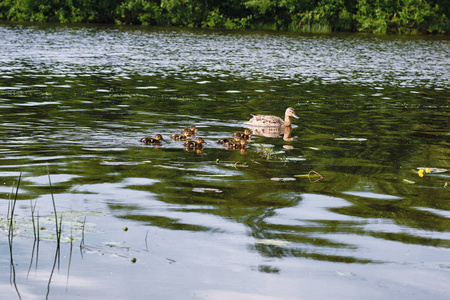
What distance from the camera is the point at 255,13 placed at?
67.7 meters

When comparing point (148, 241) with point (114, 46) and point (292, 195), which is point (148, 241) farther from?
point (114, 46)

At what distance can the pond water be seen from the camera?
19.3ft

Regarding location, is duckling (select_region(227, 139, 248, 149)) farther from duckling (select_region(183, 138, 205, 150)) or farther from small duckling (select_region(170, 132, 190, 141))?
small duckling (select_region(170, 132, 190, 141))

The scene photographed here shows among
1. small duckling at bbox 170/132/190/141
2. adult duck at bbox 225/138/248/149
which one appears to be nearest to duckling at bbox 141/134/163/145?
small duckling at bbox 170/132/190/141

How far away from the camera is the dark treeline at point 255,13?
6278 centimetres

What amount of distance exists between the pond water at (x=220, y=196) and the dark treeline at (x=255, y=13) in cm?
4257

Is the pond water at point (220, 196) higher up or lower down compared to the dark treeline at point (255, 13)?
higher up

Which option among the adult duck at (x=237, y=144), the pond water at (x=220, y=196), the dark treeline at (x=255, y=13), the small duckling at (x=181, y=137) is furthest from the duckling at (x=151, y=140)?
the dark treeline at (x=255, y=13)

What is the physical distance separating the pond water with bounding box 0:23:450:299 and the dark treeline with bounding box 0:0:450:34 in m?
42.6

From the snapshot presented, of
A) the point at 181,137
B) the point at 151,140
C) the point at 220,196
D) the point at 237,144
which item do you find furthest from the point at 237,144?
the point at 220,196

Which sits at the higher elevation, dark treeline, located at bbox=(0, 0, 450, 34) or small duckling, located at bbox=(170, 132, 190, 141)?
small duckling, located at bbox=(170, 132, 190, 141)

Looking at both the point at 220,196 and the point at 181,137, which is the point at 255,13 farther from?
the point at 220,196

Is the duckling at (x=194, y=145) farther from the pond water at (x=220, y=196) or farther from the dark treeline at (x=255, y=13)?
the dark treeline at (x=255, y=13)

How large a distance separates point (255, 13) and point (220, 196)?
60693mm
